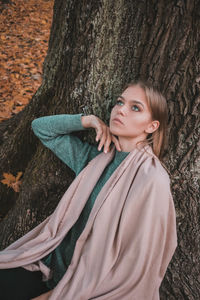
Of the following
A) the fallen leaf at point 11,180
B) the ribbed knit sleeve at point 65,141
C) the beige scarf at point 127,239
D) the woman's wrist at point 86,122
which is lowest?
the fallen leaf at point 11,180

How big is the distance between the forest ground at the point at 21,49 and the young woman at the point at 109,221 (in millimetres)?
3085

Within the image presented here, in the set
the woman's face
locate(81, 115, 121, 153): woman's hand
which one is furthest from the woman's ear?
locate(81, 115, 121, 153): woman's hand

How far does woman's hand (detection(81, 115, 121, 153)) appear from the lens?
1.98 metres

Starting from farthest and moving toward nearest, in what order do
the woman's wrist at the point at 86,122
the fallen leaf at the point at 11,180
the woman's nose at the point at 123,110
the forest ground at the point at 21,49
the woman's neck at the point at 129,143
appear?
the forest ground at the point at 21,49
the fallen leaf at the point at 11,180
the woman's wrist at the point at 86,122
the woman's neck at the point at 129,143
the woman's nose at the point at 123,110

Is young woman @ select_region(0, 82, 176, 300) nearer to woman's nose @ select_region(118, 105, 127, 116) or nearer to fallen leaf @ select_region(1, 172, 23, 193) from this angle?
woman's nose @ select_region(118, 105, 127, 116)

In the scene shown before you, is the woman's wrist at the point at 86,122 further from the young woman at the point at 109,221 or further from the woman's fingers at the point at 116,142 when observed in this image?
the woman's fingers at the point at 116,142

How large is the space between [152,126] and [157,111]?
0.11 metres

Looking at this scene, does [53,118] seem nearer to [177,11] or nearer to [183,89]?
[183,89]

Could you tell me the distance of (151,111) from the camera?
186cm

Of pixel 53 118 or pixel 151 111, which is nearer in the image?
pixel 151 111

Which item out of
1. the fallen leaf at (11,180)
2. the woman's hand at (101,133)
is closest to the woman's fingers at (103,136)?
the woman's hand at (101,133)

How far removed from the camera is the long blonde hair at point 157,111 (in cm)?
185

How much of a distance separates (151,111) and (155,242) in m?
0.88

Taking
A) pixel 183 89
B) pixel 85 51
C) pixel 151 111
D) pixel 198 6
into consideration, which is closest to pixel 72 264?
pixel 151 111
